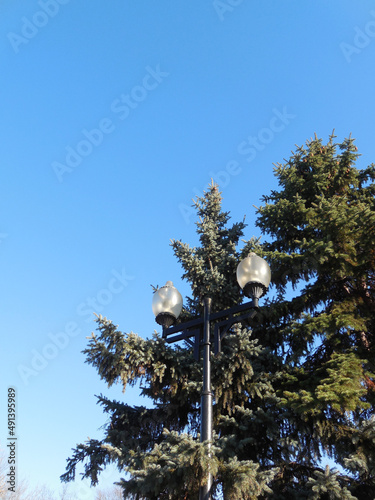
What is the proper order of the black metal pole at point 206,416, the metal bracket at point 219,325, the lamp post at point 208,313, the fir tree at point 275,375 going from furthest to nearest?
the fir tree at point 275,375 → the metal bracket at point 219,325 → the lamp post at point 208,313 → the black metal pole at point 206,416

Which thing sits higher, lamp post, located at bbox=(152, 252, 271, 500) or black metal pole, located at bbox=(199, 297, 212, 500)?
lamp post, located at bbox=(152, 252, 271, 500)

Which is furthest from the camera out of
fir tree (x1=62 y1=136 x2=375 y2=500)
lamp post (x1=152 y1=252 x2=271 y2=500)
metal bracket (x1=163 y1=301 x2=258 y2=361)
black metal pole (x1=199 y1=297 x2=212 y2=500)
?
Result: fir tree (x1=62 y1=136 x2=375 y2=500)

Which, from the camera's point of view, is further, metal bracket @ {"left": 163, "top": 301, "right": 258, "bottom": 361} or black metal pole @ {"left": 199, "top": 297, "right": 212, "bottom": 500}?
metal bracket @ {"left": 163, "top": 301, "right": 258, "bottom": 361}

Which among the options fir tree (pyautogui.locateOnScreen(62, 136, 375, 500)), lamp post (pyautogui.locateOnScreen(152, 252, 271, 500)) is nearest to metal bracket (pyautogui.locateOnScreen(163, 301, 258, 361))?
lamp post (pyautogui.locateOnScreen(152, 252, 271, 500))

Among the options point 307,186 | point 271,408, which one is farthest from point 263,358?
point 307,186

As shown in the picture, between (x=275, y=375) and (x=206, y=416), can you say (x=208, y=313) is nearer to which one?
(x=206, y=416)

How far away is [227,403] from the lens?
830 centimetres

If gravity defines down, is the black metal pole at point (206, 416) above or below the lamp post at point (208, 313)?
below

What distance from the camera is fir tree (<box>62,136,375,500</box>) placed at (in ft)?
20.7

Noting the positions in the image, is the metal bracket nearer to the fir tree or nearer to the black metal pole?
the black metal pole

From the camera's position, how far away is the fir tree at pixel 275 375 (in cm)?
630

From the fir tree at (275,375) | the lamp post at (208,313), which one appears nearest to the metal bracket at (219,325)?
the lamp post at (208,313)

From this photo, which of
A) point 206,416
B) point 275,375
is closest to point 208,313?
point 206,416

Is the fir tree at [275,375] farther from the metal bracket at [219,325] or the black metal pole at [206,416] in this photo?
the metal bracket at [219,325]
